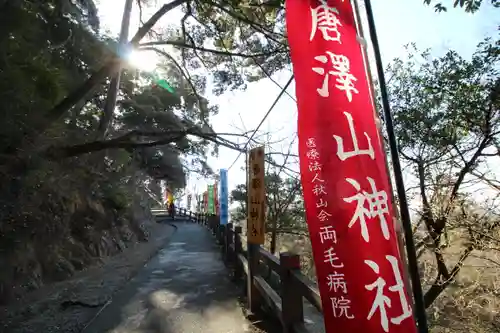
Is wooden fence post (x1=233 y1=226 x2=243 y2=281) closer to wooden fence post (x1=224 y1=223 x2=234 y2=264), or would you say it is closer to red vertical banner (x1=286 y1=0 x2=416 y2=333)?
wooden fence post (x1=224 y1=223 x2=234 y2=264)

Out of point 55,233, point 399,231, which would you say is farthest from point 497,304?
point 55,233

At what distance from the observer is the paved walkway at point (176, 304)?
4.89 metres

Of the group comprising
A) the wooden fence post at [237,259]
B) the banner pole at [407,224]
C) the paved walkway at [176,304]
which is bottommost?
the paved walkway at [176,304]

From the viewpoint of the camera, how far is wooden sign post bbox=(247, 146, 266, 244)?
16.5 ft

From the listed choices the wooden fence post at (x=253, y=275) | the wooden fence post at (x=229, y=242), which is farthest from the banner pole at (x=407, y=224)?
the wooden fence post at (x=229, y=242)

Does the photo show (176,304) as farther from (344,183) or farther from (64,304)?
(344,183)

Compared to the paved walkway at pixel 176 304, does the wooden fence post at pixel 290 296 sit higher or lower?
higher

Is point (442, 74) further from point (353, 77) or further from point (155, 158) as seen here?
point (155, 158)

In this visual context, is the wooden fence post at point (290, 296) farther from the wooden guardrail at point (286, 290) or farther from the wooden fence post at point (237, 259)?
the wooden fence post at point (237, 259)

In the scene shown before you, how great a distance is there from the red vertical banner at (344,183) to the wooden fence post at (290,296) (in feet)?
4.98

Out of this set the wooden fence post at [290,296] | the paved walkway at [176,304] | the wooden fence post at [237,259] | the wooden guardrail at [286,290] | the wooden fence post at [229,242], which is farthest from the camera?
the wooden fence post at [229,242]

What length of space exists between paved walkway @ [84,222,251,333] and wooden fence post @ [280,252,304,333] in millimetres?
1433

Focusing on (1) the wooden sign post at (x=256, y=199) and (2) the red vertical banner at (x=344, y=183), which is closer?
(2) the red vertical banner at (x=344, y=183)

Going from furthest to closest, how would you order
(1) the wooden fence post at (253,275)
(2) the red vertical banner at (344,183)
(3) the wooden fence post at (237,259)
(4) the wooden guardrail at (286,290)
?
1. (3) the wooden fence post at (237,259)
2. (1) the wooden fence post at (253,275)
3. (4) the wooden guardrail at (286,290)
4. (2) the red vertical banner at (344,183)
